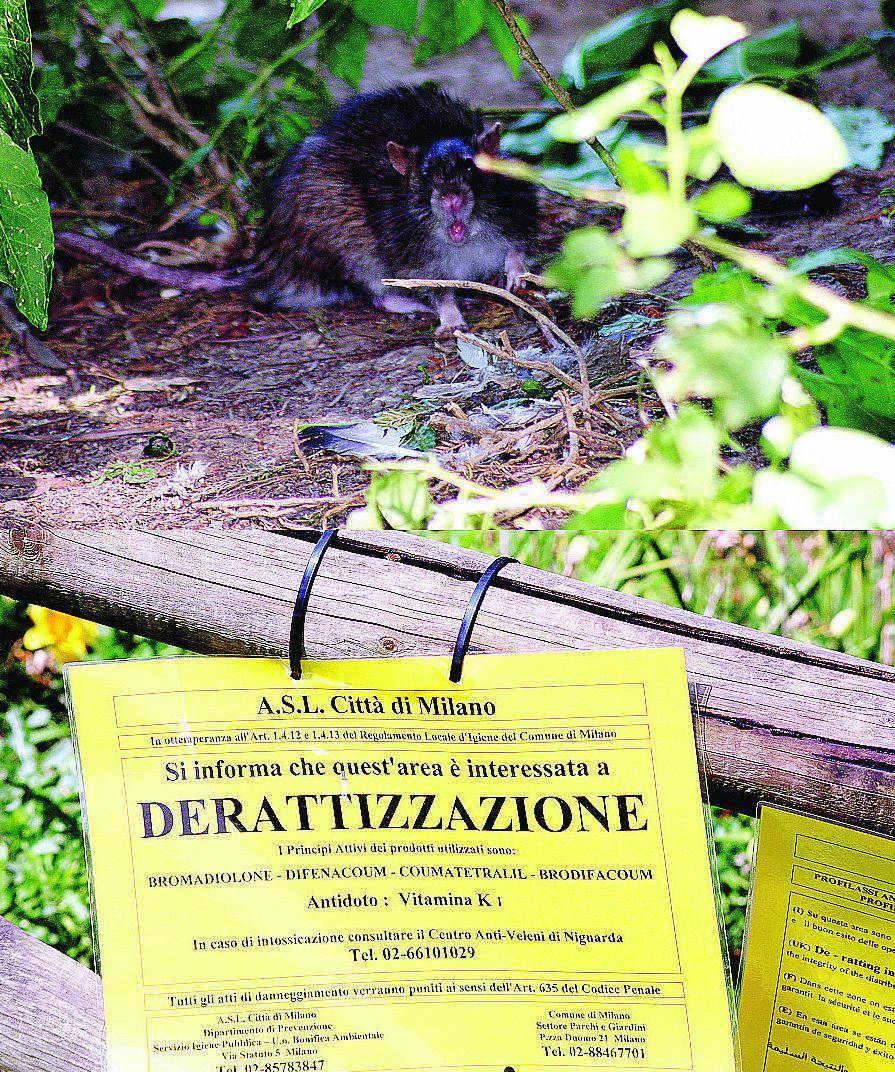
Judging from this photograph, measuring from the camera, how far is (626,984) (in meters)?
0.58

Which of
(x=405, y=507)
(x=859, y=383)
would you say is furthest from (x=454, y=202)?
(x=405, y=507)

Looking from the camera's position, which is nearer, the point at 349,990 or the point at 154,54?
the point at 349,990

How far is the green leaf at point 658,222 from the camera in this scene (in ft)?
1.79

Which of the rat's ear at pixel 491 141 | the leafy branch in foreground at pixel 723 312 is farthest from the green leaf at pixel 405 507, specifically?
the rat's ear at pixel 491 141

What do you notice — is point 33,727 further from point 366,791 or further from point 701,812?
point 701,812

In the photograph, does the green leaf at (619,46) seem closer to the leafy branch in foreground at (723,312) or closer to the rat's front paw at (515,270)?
the rat's front paw at (515,270)

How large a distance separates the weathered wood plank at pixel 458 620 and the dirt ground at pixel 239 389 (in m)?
0.46

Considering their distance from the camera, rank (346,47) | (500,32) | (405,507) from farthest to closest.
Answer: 1. (346,47)
2. (500,32)
3. (405,507)

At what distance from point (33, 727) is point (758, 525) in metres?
0.55

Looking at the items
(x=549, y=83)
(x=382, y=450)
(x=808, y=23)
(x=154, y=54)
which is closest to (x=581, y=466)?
(x=382, y=450)

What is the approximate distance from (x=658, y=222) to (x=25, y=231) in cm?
77

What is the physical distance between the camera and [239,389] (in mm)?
1477

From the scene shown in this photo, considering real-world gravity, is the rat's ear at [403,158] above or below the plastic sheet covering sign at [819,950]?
above

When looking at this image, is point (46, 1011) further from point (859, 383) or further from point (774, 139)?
point (859, 383)
